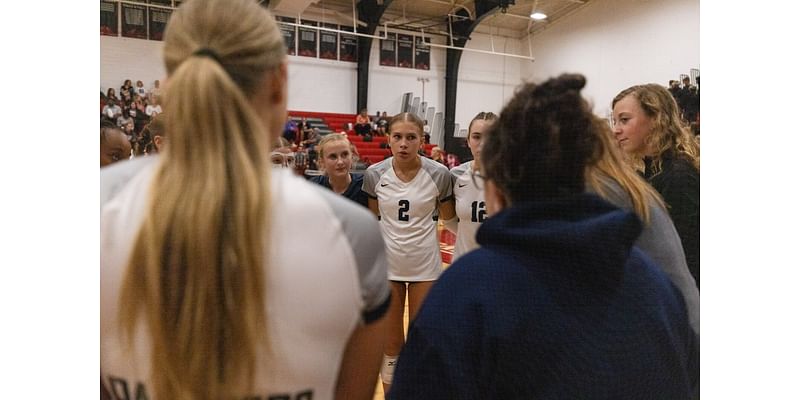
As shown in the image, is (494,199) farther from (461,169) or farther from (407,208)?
(407,208)

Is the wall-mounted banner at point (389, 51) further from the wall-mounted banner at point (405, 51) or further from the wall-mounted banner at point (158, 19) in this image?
the wall-mounted banner at point (158, 19)

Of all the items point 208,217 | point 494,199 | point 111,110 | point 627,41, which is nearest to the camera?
point 208,217

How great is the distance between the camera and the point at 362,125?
0.69 m

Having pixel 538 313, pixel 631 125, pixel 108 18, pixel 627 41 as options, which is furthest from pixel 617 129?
pixel 108 18

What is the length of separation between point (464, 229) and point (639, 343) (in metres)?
0.24

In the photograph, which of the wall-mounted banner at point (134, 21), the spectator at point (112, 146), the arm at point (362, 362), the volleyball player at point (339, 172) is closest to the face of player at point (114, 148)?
the spectator at point (112, 146)

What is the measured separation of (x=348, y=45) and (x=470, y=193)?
0.87ft

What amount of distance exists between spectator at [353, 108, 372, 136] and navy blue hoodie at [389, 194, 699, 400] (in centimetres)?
25

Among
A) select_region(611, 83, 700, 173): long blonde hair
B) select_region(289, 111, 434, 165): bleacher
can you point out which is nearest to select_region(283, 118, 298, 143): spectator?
select_region(289, 111, 434, 165): bleacher

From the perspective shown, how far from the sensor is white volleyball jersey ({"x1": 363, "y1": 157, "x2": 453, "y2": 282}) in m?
0.65

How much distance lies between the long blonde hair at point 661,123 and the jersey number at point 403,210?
0.33m

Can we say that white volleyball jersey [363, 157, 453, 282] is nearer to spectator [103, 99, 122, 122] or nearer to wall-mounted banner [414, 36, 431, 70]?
wall-mounted banner [414, 36, 431, 70]
